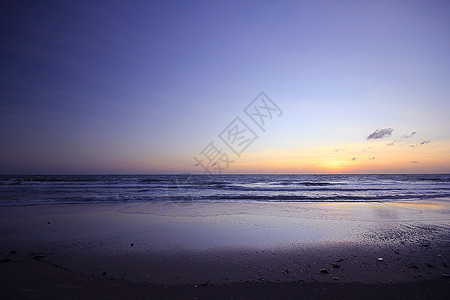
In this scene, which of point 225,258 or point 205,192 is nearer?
point 225,258

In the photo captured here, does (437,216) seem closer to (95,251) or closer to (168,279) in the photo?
(168,279)

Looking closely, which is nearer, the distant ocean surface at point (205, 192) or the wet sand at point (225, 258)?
the wet sand at point (225, 258)

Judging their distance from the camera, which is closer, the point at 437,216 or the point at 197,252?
the point at 197,252

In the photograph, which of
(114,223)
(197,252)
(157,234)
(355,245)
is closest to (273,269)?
(197,252)

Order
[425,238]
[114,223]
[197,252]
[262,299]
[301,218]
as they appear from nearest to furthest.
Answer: [262,299] → [197,252] → [425,238] → [114,223] → [301,218]

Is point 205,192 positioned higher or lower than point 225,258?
lower

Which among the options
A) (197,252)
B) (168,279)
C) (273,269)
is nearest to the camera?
(168,279)

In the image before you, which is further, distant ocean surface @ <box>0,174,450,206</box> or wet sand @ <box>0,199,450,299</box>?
distant ocean surface @ <box>0,174,450,206</box>

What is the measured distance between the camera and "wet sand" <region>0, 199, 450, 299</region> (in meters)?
3.59

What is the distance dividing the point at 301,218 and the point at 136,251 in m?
6.59

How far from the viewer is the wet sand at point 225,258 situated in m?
3.59

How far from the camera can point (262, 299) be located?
3.27m

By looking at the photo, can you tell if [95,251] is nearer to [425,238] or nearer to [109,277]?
[109,277]

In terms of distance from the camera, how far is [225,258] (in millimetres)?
4855
